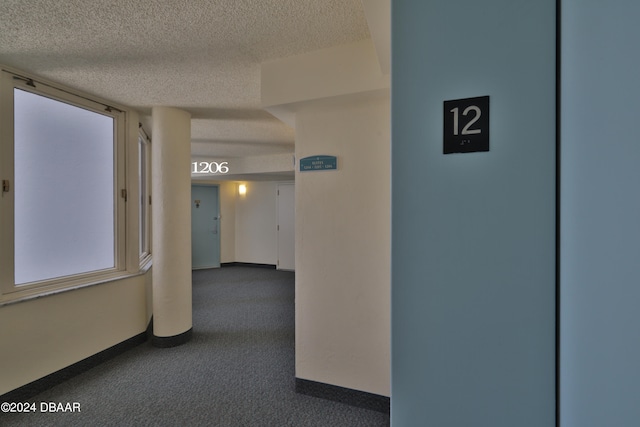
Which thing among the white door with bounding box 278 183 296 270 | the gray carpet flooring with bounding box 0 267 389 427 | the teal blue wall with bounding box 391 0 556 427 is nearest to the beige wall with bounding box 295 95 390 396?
the gray carpet flooring with bounding box 0 267 389 427

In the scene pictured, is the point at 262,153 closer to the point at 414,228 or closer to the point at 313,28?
the point at 313,28

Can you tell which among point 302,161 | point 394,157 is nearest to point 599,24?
point 394,157

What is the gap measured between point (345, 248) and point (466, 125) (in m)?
1.55

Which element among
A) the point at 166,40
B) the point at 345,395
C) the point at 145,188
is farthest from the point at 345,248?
the point at 145,188

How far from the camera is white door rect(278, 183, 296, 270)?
23.6 feet

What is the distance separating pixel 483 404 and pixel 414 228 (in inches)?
18.4

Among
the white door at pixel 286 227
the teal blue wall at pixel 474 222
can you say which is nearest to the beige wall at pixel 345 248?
the teal blue wall at pixel 474 222

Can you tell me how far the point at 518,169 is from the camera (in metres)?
0.73

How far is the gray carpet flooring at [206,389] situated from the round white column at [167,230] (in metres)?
0.25

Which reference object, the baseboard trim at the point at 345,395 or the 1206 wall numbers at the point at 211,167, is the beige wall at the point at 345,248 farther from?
the 1206 wall numbers at the point at 211,167

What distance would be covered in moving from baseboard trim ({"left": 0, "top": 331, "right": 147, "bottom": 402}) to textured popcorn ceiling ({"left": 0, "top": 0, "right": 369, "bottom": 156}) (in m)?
2.34

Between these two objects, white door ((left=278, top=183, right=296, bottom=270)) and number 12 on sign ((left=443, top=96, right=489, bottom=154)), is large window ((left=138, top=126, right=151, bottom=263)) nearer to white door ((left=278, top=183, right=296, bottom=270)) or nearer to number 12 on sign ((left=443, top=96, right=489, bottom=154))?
white door ((left=278, top=183, right=296, bottom=270))

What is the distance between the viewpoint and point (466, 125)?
0.77 metres

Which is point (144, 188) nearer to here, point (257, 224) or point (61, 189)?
point (61, 189)
